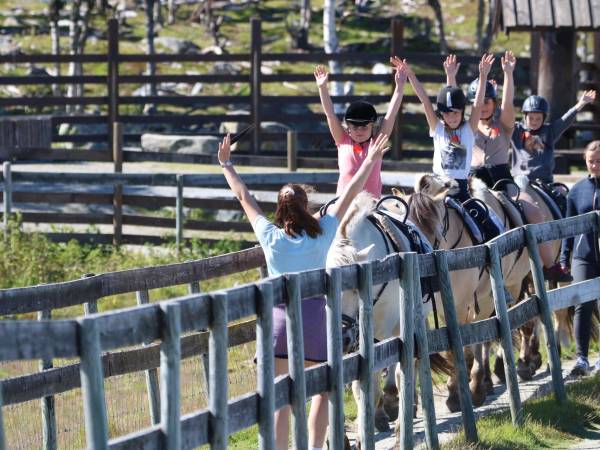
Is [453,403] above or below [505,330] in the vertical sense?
below

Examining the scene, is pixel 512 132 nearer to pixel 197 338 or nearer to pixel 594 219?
pixel 594 219

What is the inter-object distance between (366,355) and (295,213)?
0.85 meters

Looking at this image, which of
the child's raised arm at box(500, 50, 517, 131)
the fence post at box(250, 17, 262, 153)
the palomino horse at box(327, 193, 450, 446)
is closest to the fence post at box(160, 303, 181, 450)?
the palomino horse at box(327, 193, 450, 446)

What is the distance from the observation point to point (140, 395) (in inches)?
378

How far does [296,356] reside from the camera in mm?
6457

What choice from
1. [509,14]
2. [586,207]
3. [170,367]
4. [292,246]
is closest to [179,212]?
[509,14]

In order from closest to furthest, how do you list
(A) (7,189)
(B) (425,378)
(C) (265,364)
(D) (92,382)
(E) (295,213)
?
1. (D) (92,382)
2. (C) (265,364)
3. (E) (295,213)
4. (B) (425,378)
5. (A) (7,189)

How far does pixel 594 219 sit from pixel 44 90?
3266cm

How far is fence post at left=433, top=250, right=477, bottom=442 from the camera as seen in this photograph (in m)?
8.16

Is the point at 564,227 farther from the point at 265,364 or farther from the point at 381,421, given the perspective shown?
the point at 265,364

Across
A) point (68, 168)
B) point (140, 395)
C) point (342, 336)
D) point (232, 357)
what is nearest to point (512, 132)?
point (232, 357)

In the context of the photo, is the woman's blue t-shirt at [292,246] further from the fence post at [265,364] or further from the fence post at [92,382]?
the fence post at [92,382]

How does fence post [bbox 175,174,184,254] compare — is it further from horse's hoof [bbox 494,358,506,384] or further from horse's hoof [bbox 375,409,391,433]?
horse's hoof [bbox 375,409,391,433]

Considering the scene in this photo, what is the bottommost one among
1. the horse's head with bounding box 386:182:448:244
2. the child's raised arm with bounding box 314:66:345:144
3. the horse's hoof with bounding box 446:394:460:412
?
the horse's hoof with bounding box 446:394:460:412
